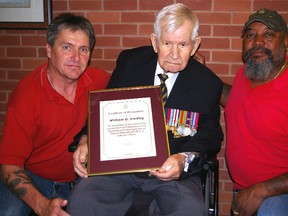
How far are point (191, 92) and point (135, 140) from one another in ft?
1.61

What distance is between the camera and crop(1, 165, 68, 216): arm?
191cm

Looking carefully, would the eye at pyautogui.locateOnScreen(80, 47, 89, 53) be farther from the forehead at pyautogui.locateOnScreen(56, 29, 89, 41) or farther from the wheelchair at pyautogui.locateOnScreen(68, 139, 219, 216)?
the wheelchair at pyautogui.locateOnScreen(68, 139, 219, 216)

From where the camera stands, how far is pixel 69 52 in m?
2.09

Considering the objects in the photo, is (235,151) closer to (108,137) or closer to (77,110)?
(108,137)

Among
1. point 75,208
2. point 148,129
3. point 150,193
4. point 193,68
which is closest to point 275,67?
point 193,68

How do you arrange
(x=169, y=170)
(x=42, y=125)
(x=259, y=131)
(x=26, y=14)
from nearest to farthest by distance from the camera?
(x=169, y=170) < (x=259, y=131) < (x=42, y=125) < (x=26, y=14)

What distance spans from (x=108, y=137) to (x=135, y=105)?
0.23 metres

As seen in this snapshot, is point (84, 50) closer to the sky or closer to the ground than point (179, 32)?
closer to the ground

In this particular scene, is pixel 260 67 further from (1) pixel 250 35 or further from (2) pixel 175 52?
(2) pixel 175 52

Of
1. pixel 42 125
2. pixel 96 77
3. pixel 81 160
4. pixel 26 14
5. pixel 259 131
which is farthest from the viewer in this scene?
pixel 26 14

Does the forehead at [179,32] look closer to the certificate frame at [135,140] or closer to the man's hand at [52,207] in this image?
the certificate frame at [135,140]

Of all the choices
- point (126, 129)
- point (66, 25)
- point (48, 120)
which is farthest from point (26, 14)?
point (126, 129)

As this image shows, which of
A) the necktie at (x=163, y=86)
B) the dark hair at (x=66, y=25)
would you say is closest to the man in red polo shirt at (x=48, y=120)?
the dark hair at (x=66, y=25)

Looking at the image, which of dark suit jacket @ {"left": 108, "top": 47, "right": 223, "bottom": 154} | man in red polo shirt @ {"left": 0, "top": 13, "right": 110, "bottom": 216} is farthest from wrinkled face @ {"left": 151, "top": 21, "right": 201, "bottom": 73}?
man in red polo shirt @ {"left": 0, "top": 13, "right": 110, "bottom": 216}
